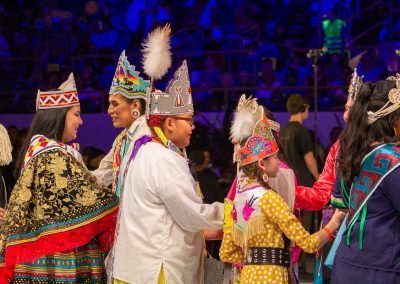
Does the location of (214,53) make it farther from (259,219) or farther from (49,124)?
(259,219)

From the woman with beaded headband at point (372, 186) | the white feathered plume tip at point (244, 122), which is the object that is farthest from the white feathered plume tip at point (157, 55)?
the woman with beaded headband at point (372, 186)

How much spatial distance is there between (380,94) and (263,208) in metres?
0.79

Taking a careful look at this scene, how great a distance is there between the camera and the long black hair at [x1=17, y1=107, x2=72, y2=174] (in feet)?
15.0

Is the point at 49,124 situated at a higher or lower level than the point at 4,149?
higher

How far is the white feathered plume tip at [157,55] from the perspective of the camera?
14.0 ft

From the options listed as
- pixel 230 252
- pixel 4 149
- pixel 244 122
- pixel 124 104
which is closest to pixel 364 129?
pixel 244 122

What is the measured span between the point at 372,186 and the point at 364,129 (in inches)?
8.7

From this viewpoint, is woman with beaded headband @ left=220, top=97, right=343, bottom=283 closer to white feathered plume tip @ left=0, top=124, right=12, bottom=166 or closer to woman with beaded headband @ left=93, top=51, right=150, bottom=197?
woman with beaded headband @ left=93, top=51, right=150, bottom=197

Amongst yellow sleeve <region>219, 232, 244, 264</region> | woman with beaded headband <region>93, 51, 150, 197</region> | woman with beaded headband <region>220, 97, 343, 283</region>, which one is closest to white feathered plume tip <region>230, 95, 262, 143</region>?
woman with beaded headband <region>220, 97, 343, 283</region>

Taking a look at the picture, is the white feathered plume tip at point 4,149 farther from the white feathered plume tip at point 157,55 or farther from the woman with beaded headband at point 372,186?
the woman with beaded headband at point 372,186

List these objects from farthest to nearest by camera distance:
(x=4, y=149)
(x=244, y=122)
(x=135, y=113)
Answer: (x=4, y=149) → (x=135, y=113) → (x=244, y=122)

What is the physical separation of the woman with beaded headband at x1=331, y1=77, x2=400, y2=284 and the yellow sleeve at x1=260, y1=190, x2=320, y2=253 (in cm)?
38

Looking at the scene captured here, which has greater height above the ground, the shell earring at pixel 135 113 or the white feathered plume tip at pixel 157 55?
the white feathered plume tip at pixel 157 55

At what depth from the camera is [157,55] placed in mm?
4289
